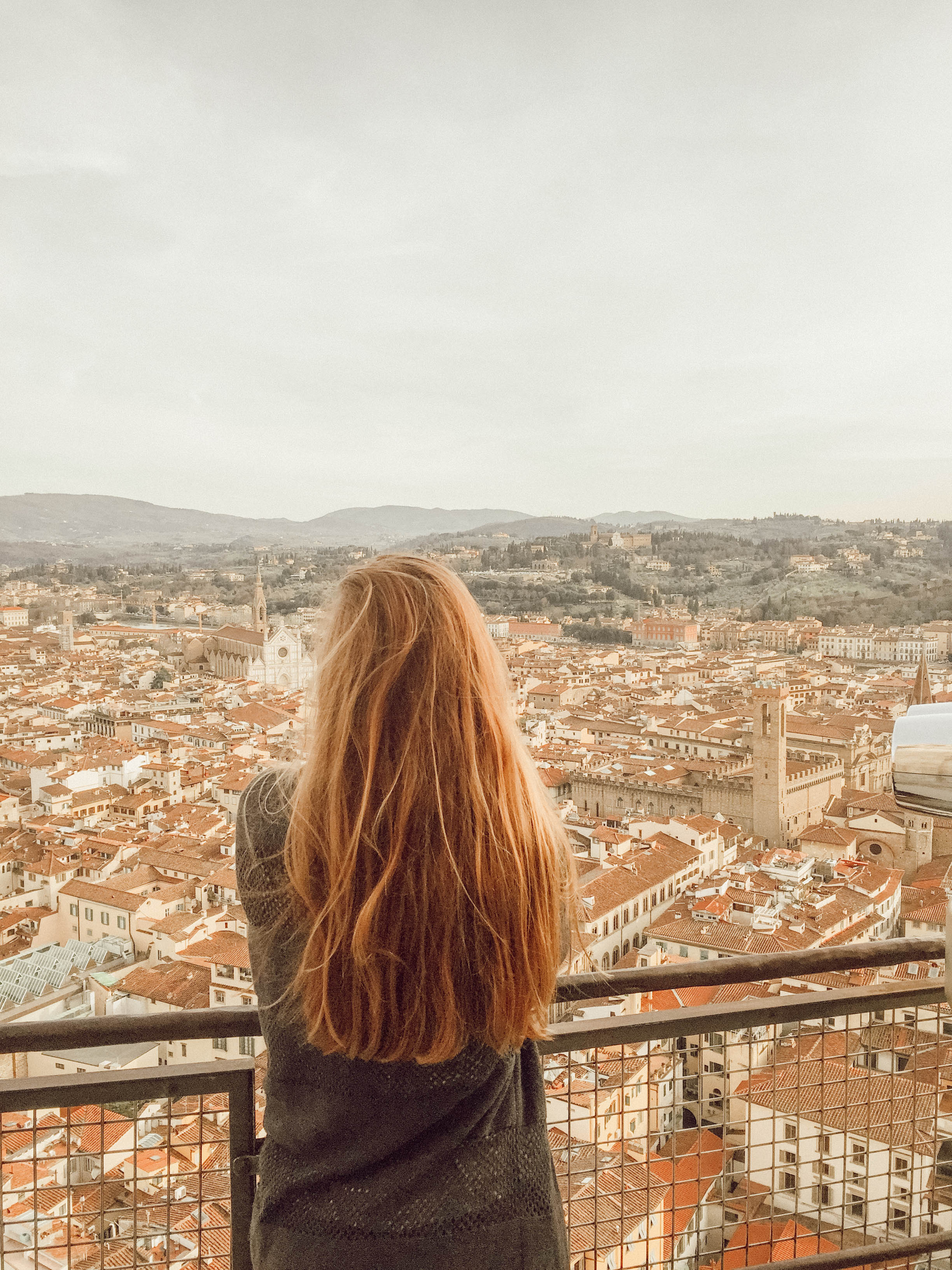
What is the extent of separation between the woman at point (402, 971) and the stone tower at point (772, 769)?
1337cm

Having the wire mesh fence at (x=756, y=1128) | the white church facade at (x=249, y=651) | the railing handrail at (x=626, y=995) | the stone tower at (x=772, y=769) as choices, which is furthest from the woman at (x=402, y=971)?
the stone tower at (x=772, y=769)

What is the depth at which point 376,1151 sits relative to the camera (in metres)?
0.55

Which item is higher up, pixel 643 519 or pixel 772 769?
pixel 643 519

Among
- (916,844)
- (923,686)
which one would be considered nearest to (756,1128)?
(923,686)

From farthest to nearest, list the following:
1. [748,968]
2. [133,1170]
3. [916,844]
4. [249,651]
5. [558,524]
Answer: [249,651], [558,524], [916,844], [748,968], [133,1170]

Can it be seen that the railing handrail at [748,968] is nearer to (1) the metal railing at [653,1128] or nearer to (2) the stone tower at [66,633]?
(1) the metal railing at [653,1128]

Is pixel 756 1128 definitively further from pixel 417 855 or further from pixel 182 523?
pixel 182 523

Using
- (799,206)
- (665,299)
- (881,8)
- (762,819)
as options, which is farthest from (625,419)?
(881,8)

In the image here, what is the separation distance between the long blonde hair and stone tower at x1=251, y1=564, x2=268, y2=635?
8.24m

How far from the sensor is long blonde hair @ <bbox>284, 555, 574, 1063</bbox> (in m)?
0.55

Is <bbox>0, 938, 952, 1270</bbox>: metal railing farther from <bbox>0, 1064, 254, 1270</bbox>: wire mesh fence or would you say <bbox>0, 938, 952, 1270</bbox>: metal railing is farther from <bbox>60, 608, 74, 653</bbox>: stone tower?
<bbox>60, 608, 74, 653</bbox>: stone tower

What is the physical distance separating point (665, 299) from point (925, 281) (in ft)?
24.9

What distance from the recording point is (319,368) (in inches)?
552

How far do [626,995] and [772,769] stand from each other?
13595 millimetres
